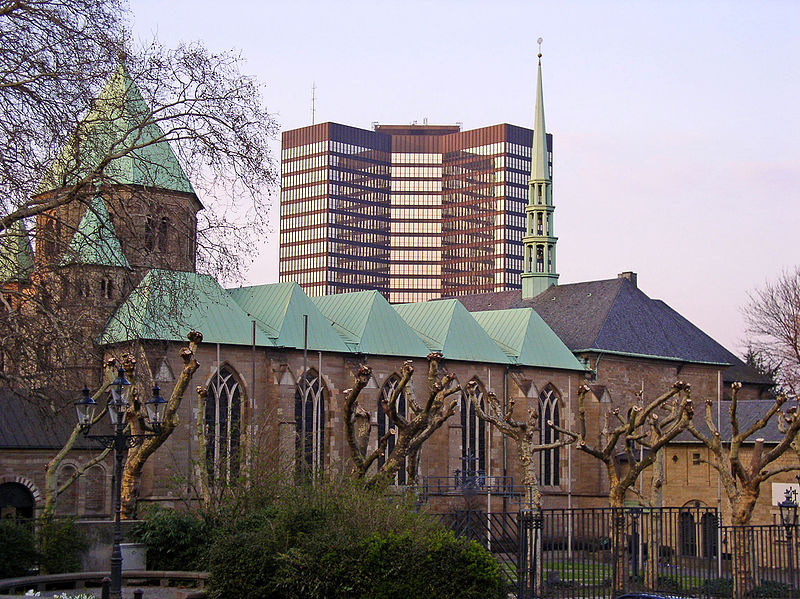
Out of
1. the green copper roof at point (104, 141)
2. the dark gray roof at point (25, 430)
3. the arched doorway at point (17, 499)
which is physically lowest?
the arched doorway at point (17, 499)

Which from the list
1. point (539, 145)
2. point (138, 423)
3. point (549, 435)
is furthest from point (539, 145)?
point (138, 423)

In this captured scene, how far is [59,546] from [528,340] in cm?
3394

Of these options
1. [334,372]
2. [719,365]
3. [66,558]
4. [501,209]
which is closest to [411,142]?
[501,209]

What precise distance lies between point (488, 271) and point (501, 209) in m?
8.86

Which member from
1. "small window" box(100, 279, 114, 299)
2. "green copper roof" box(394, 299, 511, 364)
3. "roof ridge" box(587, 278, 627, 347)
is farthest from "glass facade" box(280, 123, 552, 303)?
"small window" box(100, 279, 114, 299)

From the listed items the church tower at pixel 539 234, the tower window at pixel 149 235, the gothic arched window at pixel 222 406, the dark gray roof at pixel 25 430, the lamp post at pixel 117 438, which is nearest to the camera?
the lamp post at pixel 117 438

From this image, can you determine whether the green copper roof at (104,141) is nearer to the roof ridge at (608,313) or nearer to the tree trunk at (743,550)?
the tree trunk at (743,550)

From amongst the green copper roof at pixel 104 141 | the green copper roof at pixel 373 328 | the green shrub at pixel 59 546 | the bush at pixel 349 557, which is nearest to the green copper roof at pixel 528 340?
the green copper roof at pixel 373 328

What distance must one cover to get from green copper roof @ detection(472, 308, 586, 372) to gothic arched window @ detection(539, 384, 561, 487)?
5.23 ft

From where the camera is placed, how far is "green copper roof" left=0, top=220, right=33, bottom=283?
1900 centimetres

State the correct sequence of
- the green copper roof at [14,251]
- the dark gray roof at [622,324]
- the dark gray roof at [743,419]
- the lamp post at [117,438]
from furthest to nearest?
1. the dark gray roof at [622,324]
2. the dark gray roof at [743,419]
3. the lamp post at [117,438]
4. the green copper roof at [14,251]

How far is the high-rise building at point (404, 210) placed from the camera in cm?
14888

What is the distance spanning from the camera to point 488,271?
153m

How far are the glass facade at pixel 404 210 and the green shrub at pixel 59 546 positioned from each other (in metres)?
122
